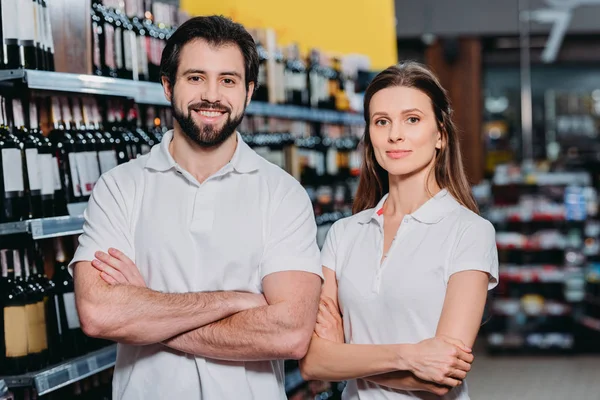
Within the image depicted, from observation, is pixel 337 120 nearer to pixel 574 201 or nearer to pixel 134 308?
pixel 574 201

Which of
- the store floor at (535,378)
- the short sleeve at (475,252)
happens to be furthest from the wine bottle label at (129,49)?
the store floor at (535,378)

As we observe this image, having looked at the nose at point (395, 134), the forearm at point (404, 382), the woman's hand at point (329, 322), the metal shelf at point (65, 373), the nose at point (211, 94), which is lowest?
the metal shelf at point (65, 373)

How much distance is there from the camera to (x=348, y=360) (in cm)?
230

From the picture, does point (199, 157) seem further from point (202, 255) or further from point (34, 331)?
point (34, 331)

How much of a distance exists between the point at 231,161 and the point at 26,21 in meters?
1.04

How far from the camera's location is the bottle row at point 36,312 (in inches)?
117

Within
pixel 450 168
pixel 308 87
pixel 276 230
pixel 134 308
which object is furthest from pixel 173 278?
pixel 308 87

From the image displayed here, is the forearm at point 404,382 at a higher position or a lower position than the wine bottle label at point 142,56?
lower

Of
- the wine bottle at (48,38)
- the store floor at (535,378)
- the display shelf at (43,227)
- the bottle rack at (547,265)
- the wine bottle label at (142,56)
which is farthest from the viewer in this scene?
the bottle rack at (547,265)

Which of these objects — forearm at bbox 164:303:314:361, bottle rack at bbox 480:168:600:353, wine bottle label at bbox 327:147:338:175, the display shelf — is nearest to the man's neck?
forearm at bbox 164:303:314:361

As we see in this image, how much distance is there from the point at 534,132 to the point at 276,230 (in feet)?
35.5

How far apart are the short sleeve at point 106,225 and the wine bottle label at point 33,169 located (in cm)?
71

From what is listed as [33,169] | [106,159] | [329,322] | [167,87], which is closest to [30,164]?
[33,169]

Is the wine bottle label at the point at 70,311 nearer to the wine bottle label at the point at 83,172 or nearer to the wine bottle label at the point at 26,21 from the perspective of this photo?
the wine bottle label at the point at 83,172
